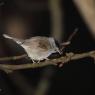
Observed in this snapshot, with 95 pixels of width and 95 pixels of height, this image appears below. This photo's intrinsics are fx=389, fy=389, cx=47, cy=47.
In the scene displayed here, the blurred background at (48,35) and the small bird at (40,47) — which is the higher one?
the small bird at (40,47)

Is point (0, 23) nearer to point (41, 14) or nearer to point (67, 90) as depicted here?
point (41, 14)

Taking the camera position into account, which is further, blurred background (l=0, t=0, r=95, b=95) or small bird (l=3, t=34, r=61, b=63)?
blurred background (l=0, t=0, r=95, b=95)

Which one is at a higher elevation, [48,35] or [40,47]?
[40,47]

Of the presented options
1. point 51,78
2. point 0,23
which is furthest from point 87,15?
point 0,23

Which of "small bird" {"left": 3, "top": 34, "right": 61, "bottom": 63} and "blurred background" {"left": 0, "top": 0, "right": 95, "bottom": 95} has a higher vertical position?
"small bird" {"left": 3, "top": 34, "right": 61, "bottom": 63}

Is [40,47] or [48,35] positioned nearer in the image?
[40,47]

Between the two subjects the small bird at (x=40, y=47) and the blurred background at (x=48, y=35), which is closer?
the small bird at (x=40, y=47)
